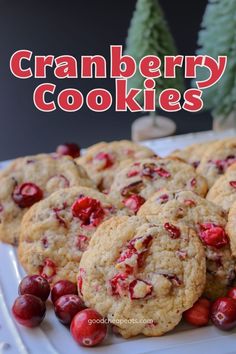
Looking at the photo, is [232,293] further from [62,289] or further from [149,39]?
[149,39]

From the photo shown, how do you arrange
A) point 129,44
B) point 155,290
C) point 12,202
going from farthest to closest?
1. point 129,44
2. point 12,202
3. point 155,290

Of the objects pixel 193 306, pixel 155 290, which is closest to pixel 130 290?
pixel 155 290

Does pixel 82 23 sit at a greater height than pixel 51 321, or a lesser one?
greater

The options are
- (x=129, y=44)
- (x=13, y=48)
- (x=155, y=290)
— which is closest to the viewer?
(x=155, y=290)

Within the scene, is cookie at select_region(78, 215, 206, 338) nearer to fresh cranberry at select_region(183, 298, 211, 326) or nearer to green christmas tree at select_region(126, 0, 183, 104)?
fresh cranberry at select_region(183, 298, 211, 326)

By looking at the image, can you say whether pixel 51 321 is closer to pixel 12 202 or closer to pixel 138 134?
pixel 12 202

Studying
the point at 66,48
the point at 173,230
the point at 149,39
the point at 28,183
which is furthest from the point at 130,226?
the point at 66,48

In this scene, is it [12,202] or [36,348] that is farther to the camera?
[12,202]
